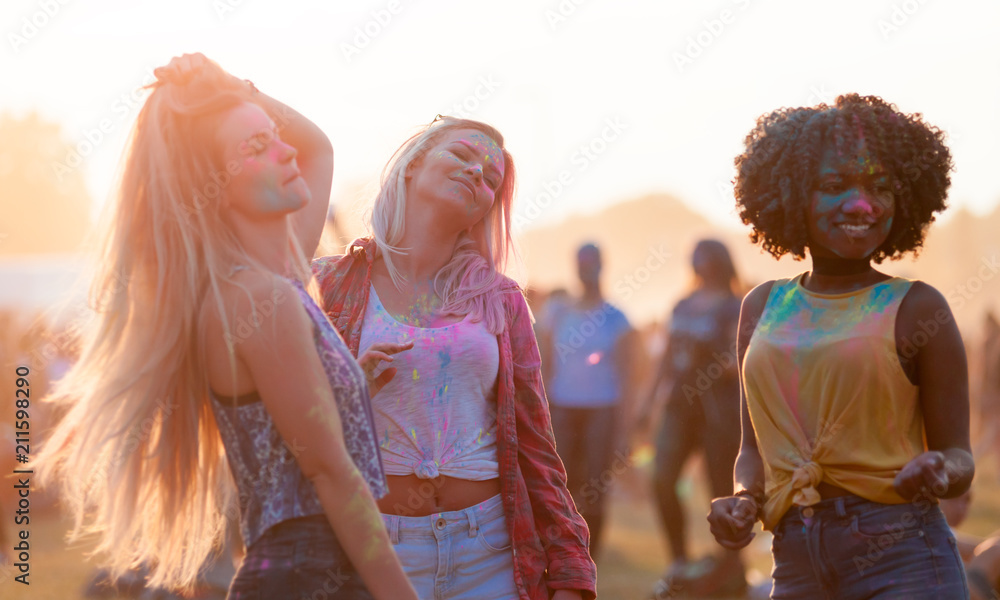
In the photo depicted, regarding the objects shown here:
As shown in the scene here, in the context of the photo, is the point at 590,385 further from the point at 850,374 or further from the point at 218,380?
the point at 218,380

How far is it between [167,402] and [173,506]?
0.26 meters

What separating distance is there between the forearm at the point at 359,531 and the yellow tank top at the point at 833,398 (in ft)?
4.09

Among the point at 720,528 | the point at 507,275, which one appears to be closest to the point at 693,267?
the point at 507,275

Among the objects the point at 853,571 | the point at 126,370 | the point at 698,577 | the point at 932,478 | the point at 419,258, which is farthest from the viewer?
the point at 698,577

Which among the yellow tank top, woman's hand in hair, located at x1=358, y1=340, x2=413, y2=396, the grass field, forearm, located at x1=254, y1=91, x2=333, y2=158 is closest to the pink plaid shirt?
woman's hand in hair, located at x1=358, y1=340, x2=413, y2=396

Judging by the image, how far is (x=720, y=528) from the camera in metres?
2.88

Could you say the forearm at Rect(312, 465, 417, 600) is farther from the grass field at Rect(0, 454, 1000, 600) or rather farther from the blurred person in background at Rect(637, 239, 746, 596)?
the blurred person in background at Rect(637, 239, 746, 596)

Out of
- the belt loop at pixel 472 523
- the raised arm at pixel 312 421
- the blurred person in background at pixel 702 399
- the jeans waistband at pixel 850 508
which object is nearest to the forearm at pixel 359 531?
the raised arm at pixel 312 421

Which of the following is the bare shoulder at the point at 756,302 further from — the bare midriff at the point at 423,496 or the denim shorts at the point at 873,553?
the bare midriff at the point at 423,496

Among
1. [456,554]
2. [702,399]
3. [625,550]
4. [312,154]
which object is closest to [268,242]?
[312,154]

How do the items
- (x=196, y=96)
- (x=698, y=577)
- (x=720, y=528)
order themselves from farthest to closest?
(x=698, y=577) < (x=720, y=528) < (x=196, y=96)

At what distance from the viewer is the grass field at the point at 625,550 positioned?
7.67 metres

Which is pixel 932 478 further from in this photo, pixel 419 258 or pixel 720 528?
pixel 419 258

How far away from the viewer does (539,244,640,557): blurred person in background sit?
298 inches
